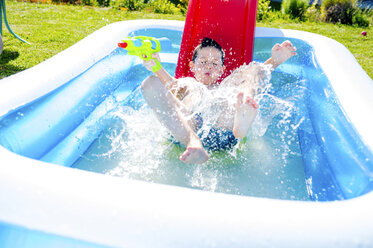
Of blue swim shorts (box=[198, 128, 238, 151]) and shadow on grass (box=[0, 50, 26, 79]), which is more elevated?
blue swim shorts (box=[198, 128, 238, 151])

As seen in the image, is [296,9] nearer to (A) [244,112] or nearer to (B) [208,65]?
(B) [208,65]

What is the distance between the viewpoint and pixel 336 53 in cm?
261

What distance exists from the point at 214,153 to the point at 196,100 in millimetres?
326

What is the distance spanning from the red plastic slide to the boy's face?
424mm

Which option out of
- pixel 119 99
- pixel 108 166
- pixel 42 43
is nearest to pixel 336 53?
pixel 119 99

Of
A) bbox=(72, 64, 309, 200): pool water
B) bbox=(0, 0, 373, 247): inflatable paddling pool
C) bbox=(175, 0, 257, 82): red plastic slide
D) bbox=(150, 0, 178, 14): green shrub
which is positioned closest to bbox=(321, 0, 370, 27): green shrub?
bbox=(150, 0, 178, 14): green shrub

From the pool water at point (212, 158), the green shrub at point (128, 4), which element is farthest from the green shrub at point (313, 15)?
the pool water at point (212, 158)

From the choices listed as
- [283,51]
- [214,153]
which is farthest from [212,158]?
[283,51]

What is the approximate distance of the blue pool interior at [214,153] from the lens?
1.64m

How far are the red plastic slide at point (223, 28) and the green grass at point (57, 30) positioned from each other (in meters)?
1.53

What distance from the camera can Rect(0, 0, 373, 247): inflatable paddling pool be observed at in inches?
37.3

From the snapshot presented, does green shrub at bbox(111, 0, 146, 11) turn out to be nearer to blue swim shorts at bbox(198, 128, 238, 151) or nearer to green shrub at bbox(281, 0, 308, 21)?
green shrub at bbox(281, 0, 308, 21)

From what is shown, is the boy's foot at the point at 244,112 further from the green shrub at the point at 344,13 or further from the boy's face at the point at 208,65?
the green shrub at the point at 344,13

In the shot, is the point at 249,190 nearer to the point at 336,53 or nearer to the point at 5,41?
the point at 336,53
